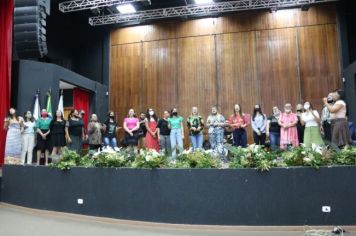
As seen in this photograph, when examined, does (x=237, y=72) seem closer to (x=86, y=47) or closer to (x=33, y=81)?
(x=86, y=47)

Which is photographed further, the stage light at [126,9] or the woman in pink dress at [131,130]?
the stage light at [126,9]

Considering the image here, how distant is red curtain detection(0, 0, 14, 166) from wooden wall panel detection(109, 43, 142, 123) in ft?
12.4

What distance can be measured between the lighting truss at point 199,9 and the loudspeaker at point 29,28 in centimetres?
591

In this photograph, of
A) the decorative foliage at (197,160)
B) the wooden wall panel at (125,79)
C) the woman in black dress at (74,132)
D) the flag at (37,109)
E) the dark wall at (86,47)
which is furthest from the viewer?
the dark wall at (86,47)

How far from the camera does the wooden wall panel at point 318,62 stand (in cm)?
924

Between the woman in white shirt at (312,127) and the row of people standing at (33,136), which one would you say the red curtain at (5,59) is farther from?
the woman in white shirt at (312,127)

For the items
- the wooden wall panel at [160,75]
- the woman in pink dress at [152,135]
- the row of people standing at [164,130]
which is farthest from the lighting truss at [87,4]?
the woman in pink dress at [152,135]

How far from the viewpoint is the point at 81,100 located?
999 cm

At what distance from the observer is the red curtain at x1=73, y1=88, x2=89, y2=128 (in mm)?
9820

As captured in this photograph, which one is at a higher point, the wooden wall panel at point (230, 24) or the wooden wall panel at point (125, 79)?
the wooden wall panel at point (230, 24)

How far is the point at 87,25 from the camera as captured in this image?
11.0m

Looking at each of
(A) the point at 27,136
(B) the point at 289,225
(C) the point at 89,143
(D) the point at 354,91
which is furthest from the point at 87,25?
(B) the point at 289,225

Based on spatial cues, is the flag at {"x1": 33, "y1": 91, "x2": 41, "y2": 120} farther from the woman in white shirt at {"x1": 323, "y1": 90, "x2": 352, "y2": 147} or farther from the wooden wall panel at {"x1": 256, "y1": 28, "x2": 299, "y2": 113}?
the wooden wall panel at {"x1": 256, "y1": 28, "x2": 299, "y2": 113}

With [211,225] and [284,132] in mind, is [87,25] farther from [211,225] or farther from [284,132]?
[211,225]
